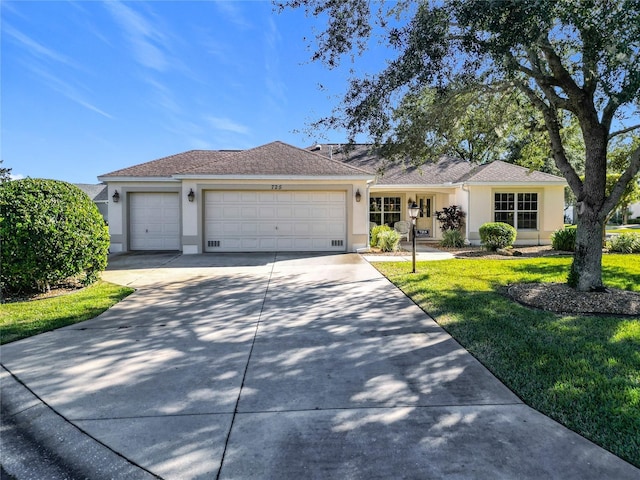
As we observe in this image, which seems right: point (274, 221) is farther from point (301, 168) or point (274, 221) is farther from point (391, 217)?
point (391, 217)

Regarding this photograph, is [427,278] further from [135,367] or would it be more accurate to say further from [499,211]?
[499,211]

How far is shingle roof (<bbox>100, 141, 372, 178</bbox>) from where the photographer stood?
45.8 ft

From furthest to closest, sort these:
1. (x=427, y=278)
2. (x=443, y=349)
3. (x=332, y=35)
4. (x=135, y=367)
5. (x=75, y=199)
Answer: (x=427, y=278) → (x=75, y=199) → (x=332, y=35) → (x=443, y=349) → (x=135, y=367)

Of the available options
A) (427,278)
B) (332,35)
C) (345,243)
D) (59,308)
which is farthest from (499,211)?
(59,308)

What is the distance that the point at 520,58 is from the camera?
675cm

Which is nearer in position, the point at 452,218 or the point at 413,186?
the point at 452,218

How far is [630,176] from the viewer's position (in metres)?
6.40

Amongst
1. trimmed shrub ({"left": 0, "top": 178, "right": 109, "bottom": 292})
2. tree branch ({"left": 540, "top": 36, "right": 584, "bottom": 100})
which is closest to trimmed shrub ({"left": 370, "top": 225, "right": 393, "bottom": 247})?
tree branch ({"left": 540, "top": 36, "right": 584, "bottom": 100})

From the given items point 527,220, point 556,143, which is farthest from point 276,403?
point 527,220

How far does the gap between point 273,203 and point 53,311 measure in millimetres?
8916

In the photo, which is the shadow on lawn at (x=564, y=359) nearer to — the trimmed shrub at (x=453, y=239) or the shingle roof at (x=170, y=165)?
the trimmed shrub at (x=453, y=239)

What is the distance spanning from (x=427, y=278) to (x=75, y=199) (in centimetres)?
817

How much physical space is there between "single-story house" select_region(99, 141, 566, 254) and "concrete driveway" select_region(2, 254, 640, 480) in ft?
27.3

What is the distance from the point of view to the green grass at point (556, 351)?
2.98 metres
